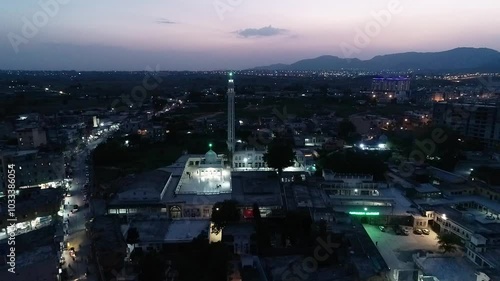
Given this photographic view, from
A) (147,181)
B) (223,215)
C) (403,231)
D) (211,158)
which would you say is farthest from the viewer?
(211,158)

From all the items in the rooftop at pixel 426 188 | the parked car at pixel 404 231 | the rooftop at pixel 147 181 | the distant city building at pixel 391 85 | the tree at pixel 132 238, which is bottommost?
the parked car at pixel 404 231

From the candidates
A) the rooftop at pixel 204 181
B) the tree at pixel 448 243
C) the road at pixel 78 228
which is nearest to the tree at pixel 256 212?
the rooftop at pixel 204 181

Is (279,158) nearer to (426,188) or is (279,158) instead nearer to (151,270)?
(426,188)

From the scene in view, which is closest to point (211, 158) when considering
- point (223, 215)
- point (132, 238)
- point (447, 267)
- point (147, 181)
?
point (147, 181)

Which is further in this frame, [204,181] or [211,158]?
[211,158]

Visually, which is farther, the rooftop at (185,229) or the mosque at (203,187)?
the mosque at (203,187)

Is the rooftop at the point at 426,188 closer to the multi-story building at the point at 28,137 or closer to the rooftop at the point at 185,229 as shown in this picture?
the rooftop at the point at 185,229

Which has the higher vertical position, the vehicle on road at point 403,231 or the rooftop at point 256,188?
the rooftop at point 256,188
